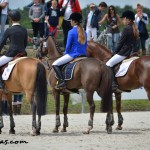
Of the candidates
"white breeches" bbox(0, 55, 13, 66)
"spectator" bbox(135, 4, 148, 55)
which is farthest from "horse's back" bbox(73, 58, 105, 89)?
"spectator" bbox(135, 4, 148, 55)

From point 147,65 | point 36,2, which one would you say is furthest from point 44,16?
point 147,65

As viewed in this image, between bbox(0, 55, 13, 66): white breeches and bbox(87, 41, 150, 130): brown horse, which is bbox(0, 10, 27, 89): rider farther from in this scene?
bbox(87, 41, 150, 130): brown horse

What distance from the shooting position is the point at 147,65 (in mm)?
21484

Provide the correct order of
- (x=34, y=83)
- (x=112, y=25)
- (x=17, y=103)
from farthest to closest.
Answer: (x=112, y=25)
(x=17, y=103)
(x=34, y=83)

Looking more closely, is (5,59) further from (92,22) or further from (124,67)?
(92,22)

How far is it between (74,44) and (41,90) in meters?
1.78

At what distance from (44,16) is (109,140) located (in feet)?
34.1

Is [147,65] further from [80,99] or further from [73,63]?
[80,99]

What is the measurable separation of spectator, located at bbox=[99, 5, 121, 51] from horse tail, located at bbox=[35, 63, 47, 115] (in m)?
9.52

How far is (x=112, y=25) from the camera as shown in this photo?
29703mm

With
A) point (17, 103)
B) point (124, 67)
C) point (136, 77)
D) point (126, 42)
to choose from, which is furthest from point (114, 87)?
point (17, 103)

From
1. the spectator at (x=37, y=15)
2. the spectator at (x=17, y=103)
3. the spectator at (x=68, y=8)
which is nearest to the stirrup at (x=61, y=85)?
the spectator at (x=17, y=103)

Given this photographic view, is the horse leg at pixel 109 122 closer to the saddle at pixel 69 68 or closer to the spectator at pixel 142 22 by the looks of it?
the saddle at pixel 69 68

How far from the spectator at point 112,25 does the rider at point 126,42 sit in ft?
23.0
